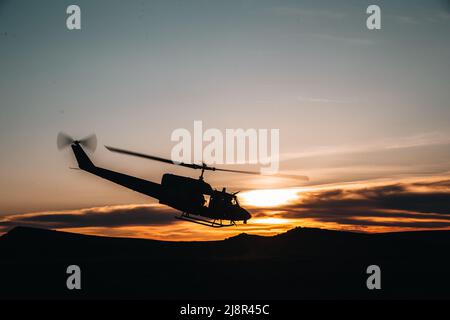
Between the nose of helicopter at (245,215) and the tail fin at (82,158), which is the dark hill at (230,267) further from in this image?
the tail fin at (82,158)

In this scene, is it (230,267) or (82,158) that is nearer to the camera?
(82,158)

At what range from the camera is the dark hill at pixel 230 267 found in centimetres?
11475

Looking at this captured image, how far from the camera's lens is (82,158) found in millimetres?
41562

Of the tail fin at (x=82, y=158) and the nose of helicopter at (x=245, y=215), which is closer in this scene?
the nose of helicopter at (x=245, y=215)

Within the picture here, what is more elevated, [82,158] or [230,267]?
[82,158]

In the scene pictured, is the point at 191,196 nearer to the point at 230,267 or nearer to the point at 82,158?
the point at 82,158

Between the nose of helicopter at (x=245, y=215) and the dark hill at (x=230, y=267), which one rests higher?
the nose of helicopter at (x=245, y=215)

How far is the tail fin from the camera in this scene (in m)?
41.0

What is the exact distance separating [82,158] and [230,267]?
315 feet

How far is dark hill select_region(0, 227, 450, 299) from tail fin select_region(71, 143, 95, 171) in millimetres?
74433

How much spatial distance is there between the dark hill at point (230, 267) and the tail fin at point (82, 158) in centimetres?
7443

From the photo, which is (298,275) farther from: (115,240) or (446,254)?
(115,240)

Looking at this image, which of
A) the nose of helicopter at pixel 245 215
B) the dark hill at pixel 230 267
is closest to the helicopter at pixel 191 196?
the nose of helicopter at pixel 245 215

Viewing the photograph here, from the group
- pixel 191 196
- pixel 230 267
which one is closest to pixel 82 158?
pixel 191 196
